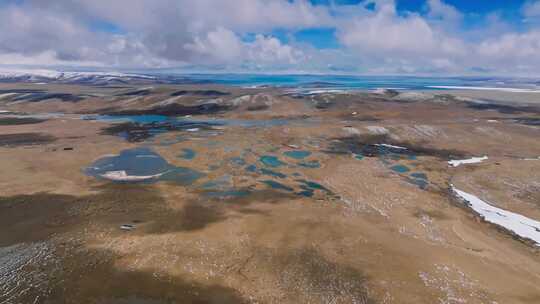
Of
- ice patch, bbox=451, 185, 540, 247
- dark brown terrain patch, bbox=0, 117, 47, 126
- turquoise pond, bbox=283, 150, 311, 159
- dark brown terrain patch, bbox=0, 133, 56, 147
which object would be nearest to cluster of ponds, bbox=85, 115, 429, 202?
turquoise pond, bbox=283, 150, 311, 159

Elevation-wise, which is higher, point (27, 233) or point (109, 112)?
point (109, 112)

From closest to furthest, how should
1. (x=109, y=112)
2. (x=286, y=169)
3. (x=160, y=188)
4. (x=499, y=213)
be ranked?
(x=499, y=213) → (x=160, y=188) → (x=286, y=169) → (x=109, y=112)

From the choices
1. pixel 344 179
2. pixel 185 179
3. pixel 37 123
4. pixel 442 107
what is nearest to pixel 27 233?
pixel 185 179

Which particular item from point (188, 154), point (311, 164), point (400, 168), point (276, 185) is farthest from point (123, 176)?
point (400, 168)

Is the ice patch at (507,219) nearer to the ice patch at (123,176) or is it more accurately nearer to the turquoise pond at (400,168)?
the turquoise pond at (400,168)

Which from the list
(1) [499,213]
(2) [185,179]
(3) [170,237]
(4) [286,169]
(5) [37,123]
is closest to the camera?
(3) [170,237]

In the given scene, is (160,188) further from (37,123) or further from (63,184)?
(37,123)

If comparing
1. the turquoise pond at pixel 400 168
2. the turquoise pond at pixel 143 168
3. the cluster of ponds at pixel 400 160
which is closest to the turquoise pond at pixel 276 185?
the turquoise pond at pixel 143 168
